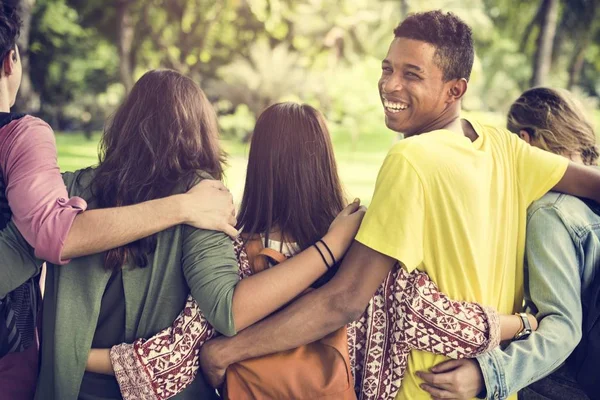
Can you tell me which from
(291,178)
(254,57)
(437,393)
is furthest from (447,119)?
(254,57)

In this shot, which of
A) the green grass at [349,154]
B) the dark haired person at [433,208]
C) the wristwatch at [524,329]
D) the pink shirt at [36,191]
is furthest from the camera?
the green grass at [349,154]

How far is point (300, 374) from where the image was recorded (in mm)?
2113

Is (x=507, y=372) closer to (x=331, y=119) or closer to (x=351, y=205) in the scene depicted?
(x=351, y=205)

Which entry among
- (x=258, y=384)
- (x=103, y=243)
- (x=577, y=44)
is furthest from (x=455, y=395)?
(x=577, y=44)

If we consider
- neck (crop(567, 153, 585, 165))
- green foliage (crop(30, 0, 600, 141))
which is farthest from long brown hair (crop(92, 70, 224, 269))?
green foliage (crop(30, 0, 600, 141))

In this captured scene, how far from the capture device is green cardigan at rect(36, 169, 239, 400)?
2080mm

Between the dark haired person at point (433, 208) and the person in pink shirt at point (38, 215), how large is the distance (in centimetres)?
42

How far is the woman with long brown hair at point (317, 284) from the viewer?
6.92 feet

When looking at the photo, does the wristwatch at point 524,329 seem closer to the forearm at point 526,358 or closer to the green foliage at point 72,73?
the forearm at point 526,358

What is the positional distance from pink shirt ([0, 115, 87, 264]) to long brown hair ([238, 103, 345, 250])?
2.10ft

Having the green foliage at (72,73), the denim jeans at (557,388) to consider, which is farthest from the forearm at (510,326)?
the green foliage at (72,73)

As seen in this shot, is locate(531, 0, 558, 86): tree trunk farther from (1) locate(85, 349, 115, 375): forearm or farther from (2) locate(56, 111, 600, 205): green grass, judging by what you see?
(1) locate(85, 349, 115, 375): forearm

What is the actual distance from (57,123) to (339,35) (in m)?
13.9

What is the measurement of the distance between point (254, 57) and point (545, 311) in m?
23.3
